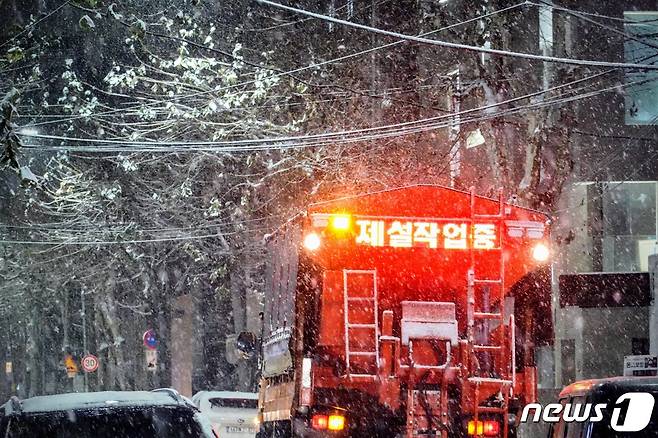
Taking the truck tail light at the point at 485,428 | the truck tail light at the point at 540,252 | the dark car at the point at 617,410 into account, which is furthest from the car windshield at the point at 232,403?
the dark car at the point at 617,410

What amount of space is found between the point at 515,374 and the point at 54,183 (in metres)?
23.5

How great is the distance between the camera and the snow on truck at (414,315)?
11086 millimetres

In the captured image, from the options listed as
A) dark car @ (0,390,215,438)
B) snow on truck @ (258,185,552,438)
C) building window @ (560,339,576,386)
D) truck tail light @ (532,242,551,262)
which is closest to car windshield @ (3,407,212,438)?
dark car @ (0,390,215,438)

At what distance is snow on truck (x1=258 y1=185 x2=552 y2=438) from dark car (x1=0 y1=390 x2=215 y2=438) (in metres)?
4.34

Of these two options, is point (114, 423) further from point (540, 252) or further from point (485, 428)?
point (540, 252)

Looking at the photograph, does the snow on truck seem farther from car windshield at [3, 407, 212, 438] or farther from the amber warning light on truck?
car windshield at [3, 407, 212, 438]

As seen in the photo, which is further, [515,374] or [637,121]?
[637,121]

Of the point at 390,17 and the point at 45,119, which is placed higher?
the point at 390,17

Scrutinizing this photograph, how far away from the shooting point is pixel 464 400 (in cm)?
1102

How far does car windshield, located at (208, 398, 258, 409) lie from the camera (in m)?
22.5

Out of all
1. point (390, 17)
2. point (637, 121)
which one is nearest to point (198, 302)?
point (390, 17)

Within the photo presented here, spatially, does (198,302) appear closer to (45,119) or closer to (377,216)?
(45,119)

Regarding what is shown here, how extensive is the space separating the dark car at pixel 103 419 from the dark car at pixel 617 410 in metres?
2.28

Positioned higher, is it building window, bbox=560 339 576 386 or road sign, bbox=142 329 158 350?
road sign, bbox=142 329 158 350
